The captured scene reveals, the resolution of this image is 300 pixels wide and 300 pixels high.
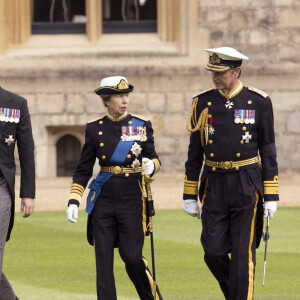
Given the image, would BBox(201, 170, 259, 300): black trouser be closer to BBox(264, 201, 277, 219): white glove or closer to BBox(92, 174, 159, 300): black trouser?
BBox(264, 201, 277, 219): white glove

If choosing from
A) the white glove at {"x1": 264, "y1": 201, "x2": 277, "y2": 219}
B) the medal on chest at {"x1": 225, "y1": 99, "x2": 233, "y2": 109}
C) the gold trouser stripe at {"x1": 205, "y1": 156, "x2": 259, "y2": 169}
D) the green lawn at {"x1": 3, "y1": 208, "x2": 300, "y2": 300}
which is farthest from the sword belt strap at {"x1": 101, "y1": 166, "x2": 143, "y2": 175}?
the green lawn at {"x1": 3, "y1": 208, "x2": 300, "y2": 300}

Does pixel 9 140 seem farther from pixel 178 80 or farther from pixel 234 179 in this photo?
pixel 178 80

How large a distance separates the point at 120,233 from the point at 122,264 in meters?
3.22

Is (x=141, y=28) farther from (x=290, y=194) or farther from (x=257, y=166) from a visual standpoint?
(x=257, y=166)

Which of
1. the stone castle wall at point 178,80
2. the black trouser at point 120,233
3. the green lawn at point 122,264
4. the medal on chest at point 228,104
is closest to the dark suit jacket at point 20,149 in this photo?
the black trouser at point 120,233

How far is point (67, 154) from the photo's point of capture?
64.6 ft

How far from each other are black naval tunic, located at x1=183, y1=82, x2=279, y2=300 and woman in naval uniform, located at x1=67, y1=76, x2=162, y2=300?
0.34 meters

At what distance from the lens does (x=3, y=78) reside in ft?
63.5

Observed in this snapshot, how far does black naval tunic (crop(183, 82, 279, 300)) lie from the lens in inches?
330

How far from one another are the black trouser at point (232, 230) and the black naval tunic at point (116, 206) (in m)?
0.44

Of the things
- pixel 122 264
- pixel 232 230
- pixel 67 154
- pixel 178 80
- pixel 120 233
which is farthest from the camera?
pixel 67 154

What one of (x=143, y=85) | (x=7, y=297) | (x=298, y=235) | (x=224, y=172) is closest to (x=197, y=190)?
(x=224, y=172)

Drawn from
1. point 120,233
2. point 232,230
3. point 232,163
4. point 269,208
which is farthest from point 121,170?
point 269,208

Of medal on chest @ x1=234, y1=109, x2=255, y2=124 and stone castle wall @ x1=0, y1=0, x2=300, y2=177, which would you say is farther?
stone castle wall @ x1=0, y1=0, x2=300, y2=177
